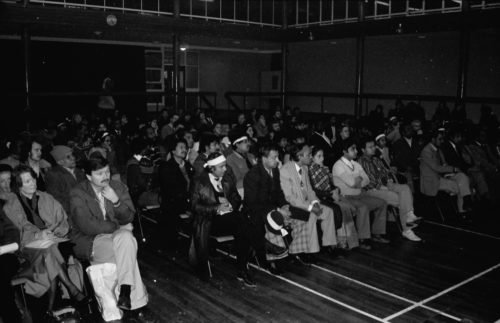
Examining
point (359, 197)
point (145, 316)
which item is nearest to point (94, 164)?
point (145, 316)

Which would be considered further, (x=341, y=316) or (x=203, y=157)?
(x=203, y=157)

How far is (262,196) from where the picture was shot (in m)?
6.25

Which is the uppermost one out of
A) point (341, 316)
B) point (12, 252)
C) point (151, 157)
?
point (151, 157)

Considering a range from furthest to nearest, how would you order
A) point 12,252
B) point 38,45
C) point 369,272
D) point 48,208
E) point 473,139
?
point 38,45 < point 473,139 < point 369,272 < point 48,208 < point 12,252

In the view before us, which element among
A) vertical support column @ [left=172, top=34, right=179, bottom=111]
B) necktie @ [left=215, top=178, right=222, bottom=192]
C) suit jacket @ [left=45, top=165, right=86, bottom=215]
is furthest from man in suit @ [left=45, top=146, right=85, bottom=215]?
vertical support column @ [left=172, top=34, right=179, bottom=111]

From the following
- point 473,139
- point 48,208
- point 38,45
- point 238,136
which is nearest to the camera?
point 48,208

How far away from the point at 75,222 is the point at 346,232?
359cm

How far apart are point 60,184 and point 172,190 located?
1362 mm

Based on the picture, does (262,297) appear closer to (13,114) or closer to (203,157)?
(203,157)

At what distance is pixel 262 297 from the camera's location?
5.48 meters

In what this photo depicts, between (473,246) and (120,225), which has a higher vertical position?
(120,225)

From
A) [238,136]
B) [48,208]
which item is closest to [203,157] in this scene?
[238,136]

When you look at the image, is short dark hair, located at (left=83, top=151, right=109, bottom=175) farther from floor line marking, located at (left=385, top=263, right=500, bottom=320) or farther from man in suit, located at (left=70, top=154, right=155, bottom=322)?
floor line marking, located at (left=385, top=263, right=500, bottom=320)

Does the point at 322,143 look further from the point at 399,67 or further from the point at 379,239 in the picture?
the point at 399,67
